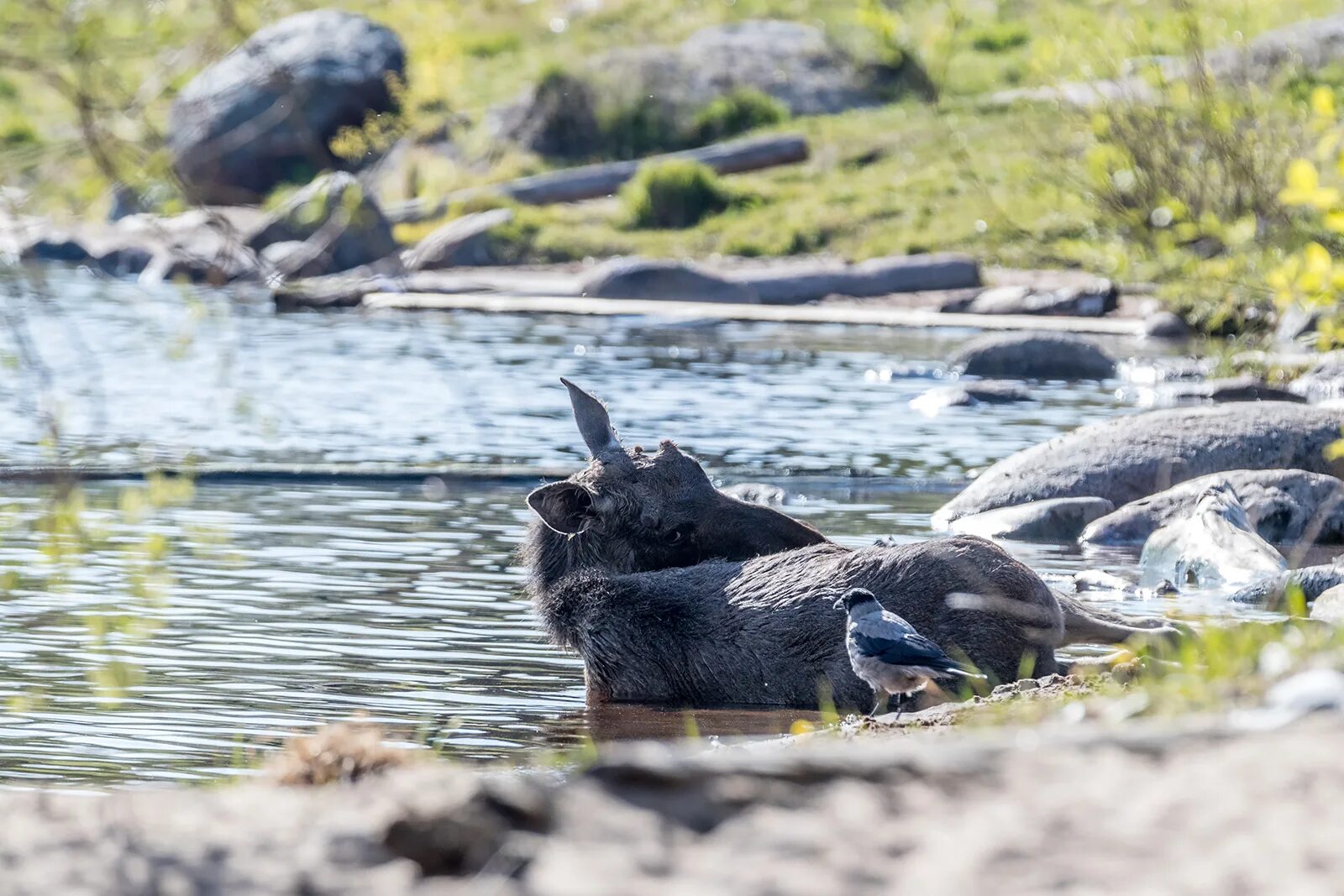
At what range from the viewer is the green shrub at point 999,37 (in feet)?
128

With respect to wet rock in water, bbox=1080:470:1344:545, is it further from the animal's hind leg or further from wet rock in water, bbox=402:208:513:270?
wet rock in water, bbox=402:208:513:270

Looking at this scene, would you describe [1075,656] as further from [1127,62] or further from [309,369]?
[309,369]

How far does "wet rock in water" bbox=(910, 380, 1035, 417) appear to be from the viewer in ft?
60.2

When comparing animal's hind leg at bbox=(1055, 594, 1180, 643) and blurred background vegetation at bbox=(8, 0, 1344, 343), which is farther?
animal's hind leg at bbox=(1055, 594, 1180, 643)

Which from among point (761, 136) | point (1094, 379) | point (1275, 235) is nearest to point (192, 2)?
point (1275, 235)

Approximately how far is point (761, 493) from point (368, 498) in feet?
8.98

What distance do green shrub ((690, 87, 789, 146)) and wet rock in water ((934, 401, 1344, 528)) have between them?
2433 centimetres

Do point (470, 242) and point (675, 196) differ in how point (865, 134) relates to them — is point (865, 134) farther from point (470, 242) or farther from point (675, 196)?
point (470, 242)

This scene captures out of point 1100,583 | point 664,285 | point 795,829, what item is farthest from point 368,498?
point 664,285

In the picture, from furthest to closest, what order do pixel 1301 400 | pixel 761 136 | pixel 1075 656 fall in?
pixel 761 136, pixel 1301 400, pixel 1075 656

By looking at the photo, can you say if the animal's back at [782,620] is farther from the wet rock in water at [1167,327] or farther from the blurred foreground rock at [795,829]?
the wet rock in water at [1167,327]

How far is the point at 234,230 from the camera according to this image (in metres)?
5.06

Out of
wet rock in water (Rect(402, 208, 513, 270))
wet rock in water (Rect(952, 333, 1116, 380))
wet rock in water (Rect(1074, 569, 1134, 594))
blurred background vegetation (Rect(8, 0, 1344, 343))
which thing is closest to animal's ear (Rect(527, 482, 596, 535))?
blurred background vegetation (Rect(8, 0, 1344, 343))

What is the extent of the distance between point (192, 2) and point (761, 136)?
3010 cm
